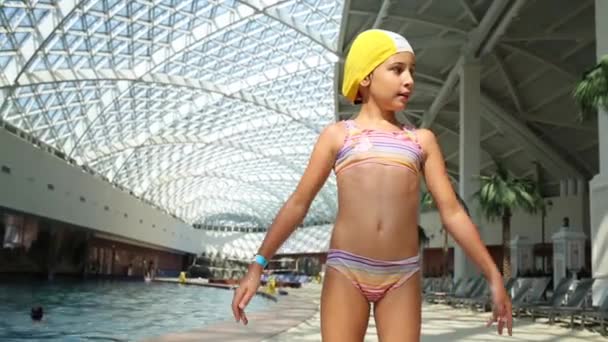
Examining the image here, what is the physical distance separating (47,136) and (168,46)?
11.8 metres

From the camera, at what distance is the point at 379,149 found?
3.39 metres

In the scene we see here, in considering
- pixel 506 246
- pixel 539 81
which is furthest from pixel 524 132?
pixel 506 246

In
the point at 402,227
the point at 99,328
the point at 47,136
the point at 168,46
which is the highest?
the point at 168,46

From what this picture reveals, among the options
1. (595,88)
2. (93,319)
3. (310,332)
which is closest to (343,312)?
(310,332)

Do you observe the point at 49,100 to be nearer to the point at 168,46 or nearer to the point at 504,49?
the point at 168,46

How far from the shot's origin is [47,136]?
49.3 m

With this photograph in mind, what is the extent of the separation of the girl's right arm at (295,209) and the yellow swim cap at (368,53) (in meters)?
0.26

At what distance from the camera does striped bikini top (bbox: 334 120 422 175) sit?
133 inches

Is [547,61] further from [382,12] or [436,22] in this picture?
[382,12]

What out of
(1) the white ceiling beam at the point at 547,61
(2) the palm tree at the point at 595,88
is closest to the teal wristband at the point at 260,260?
(2) the palm tree at the point at 595,88

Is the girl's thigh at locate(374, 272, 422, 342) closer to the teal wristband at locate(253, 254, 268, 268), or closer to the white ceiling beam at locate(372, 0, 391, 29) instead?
the teal wristband at locate(253, 254, 268, 268)

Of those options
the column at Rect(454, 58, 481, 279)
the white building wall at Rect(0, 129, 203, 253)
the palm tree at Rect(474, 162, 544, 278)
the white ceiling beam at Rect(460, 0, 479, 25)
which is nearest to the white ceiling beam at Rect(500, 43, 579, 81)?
the white ceiling beam at Rect(460, 0, 479, 25)

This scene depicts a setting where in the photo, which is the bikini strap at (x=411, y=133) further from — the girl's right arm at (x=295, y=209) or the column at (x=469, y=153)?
the column at (x=469, y=153)

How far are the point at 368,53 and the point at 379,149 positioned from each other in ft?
1.72
